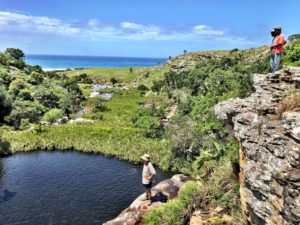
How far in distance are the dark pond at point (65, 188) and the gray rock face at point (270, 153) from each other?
1700 centimetres

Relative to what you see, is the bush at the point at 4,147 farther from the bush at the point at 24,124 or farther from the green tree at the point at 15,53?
the green tree at the point at 15,53

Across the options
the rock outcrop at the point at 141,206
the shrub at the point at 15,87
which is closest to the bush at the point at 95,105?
the shrub at the point at 15,87

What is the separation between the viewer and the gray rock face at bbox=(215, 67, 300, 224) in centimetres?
1111

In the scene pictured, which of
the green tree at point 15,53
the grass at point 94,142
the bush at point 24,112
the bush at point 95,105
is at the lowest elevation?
the grass at point 94,142

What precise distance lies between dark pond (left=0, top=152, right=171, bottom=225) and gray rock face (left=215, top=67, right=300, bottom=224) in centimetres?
1700

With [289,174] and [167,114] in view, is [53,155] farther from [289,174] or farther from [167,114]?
[289,174]

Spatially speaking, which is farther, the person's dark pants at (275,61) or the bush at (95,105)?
the bush at (95,105)

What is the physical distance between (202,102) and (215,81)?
30.9ft

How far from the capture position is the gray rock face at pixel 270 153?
36.4 feet

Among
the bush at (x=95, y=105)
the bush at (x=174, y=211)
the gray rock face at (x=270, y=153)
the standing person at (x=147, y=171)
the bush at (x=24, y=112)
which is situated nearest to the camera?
the gray rock face at (x=270, y=153)

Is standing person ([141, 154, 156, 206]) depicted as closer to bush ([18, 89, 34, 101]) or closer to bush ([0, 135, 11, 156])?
bush ([0, 135, 11, 156])

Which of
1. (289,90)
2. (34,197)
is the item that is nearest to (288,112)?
(289,90)

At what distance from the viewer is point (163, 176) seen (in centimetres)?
3900

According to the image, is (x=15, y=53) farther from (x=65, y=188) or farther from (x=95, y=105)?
(x=65, y=188)
